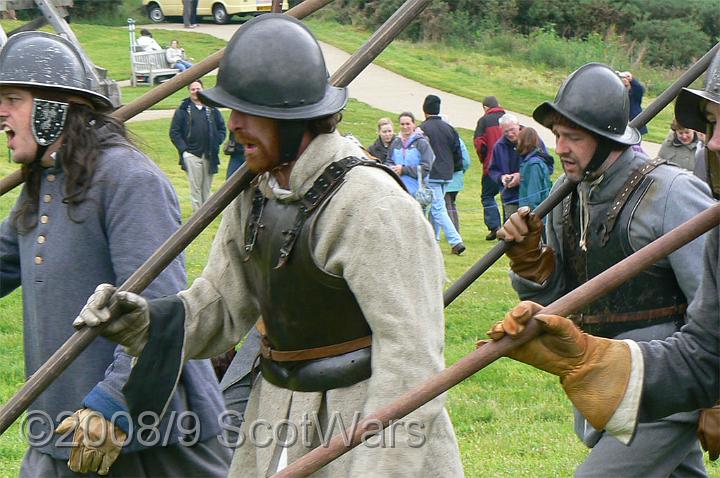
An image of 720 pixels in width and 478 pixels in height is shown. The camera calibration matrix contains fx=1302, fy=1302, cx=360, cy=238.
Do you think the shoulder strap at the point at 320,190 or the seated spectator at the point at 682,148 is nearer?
the shoulder strap at the point at 320,190

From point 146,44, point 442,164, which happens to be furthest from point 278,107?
point 146,44

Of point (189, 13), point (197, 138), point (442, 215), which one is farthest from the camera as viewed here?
point (189, 13)

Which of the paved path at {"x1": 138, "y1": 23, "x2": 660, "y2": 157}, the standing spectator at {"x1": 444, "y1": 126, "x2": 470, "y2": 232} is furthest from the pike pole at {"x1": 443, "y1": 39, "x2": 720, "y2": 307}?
the paved path at {"x1": 138, "y1": 23, "x2": 660, "y2": 157}

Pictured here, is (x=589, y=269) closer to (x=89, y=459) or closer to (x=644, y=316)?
(x=644, y=316)

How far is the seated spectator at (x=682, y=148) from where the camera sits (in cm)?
1144

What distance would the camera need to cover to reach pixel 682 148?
1155cm

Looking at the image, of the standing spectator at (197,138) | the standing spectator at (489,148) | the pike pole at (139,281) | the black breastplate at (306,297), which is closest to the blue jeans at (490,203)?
the standing spectator at (489,148)

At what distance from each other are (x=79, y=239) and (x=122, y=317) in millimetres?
456

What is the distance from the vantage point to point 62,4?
930 centimetres

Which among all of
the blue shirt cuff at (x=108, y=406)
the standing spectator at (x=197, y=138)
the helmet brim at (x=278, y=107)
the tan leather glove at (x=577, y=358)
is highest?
the helmet brim at (x=278, y=107)

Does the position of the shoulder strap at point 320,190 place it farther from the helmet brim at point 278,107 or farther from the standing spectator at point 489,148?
the standing spectator at point 489,148

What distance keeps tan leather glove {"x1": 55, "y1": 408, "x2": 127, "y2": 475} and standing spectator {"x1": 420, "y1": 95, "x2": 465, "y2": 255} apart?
9877 mm

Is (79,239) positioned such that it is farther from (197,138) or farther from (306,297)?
(197,138)

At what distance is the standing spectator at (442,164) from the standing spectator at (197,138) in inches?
103
